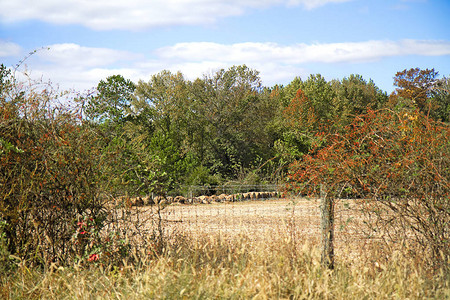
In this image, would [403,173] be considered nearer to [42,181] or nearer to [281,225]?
[42,181]

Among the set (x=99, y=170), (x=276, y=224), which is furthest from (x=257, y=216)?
(x=99, y=170)

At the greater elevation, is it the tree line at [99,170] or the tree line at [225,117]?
the tree line at [225,117]

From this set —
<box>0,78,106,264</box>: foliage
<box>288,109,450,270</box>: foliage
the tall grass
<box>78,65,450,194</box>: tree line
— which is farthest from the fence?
<box>78,65,450,194</box>: tree line

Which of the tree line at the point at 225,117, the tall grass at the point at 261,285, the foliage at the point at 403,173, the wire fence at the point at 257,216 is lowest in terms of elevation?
the wire fence at the point at 257,216

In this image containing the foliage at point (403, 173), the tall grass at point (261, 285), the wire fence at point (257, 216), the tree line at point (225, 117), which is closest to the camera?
the tall grass at point (261, 285)

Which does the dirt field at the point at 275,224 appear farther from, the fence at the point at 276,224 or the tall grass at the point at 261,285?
the tall grass at the point at 261,285

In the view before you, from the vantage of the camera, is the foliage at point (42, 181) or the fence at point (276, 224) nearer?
the foliage at point (42, 181)

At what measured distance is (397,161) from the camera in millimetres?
4855

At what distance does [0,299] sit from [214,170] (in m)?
24.1

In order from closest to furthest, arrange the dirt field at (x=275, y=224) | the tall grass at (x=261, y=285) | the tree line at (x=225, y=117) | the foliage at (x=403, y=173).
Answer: the tall grass at (x=261, y=285) < the foliage at (x=403, y=173) < the dirt field at (x=275, y=224) < the tree line at (x=225, y=117)

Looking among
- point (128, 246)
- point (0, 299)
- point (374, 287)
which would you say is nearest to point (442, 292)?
point (374, 287)

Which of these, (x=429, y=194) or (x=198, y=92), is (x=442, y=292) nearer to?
(x=429, y=194)

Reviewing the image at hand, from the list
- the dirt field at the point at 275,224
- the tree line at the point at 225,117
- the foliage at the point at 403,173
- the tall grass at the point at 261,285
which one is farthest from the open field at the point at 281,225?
the tree line at the point at 225,117

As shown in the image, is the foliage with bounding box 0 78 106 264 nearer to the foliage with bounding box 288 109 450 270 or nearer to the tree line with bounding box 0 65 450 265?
the tree line with bounding box 0 65 450 265
